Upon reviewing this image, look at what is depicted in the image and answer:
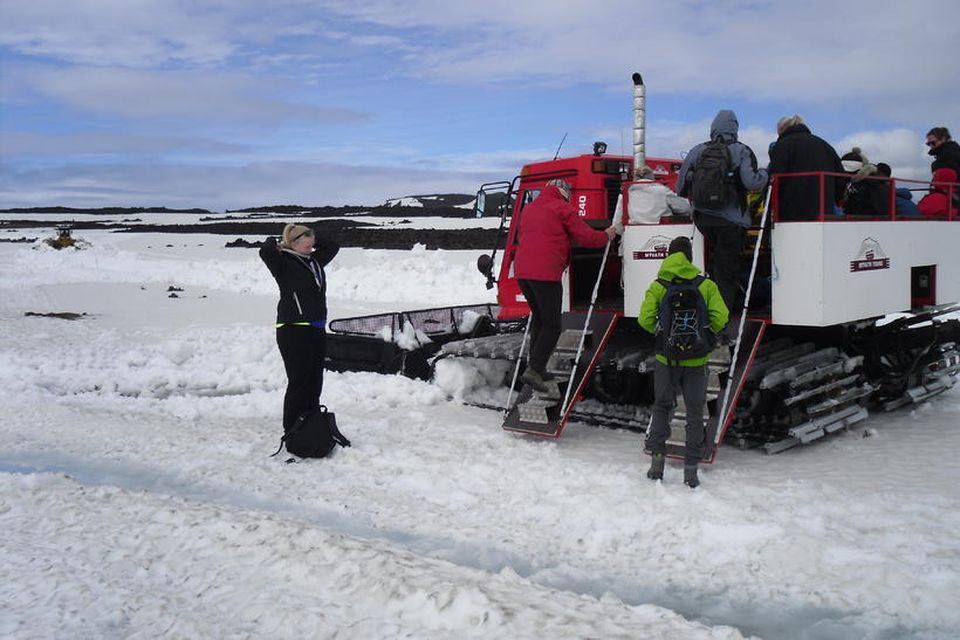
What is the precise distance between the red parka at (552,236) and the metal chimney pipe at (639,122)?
127cm

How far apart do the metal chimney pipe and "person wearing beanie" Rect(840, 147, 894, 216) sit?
193 cm

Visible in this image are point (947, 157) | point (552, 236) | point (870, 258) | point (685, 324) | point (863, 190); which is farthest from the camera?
point (947, 157)

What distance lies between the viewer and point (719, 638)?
3.95m

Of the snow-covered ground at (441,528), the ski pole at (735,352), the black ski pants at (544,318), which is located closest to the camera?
the snow-covered ground at (441,528)

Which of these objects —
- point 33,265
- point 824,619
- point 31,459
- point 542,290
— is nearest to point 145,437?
point 31,459

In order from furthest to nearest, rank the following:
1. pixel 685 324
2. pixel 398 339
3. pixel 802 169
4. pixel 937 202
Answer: pixel 398 339, pixel 937 202, pixel 802 169, pixel 685 324

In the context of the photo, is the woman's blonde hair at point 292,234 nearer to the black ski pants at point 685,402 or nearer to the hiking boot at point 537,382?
the hiking boot at point 537,382

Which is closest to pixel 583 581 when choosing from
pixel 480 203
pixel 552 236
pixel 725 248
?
pixel 725 248

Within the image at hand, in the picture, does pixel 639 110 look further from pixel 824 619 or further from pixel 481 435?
pixel 824 619

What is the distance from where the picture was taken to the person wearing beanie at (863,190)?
8164mm

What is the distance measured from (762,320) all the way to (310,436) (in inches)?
159

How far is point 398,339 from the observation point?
10719mm

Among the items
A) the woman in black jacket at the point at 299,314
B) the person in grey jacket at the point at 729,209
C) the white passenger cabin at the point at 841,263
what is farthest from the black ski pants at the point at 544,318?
the woman in black jacket at the point at 299,314

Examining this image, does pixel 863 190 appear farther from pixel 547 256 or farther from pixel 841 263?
pixel 547 256
